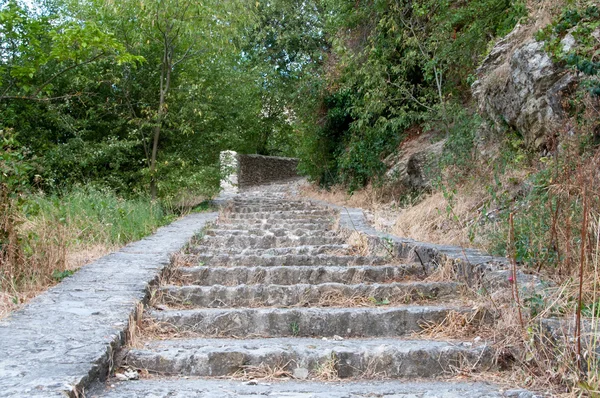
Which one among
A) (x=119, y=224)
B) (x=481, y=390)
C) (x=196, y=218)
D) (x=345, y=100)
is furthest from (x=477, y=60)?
(x=481, y=390)

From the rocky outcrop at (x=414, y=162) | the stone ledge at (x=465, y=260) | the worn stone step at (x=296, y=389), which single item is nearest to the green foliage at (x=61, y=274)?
the worn stone step at (x=296, y=389)

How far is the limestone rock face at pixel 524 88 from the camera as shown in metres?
5.26

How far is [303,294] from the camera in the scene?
412 cm

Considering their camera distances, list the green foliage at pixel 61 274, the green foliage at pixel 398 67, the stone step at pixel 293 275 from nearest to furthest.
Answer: the green foliage at pixel 61 274 → the stone step at pixel 293 275 → the green foliage at pixel 398 67

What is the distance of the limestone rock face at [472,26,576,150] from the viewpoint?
5258 mm

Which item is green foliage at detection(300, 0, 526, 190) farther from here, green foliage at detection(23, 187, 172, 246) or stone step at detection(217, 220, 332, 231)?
green foliage at detection(23, 187, 172, 246)

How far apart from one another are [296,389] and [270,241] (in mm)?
4205

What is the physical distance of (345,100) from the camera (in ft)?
39.8

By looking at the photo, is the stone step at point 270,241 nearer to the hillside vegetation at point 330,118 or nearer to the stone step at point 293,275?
the hillside vegetation at point 330,118

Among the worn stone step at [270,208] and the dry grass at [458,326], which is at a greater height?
the worn stone step at [270,208]

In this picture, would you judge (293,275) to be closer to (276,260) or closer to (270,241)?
(276,260)

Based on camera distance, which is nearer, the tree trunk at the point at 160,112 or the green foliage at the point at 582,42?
the green foliage at the point at 582,42

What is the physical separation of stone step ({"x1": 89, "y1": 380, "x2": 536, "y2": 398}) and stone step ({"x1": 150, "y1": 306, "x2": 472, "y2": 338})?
68 cm

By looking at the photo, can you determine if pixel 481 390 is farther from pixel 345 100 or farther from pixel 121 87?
Answer: pixel 345 100
